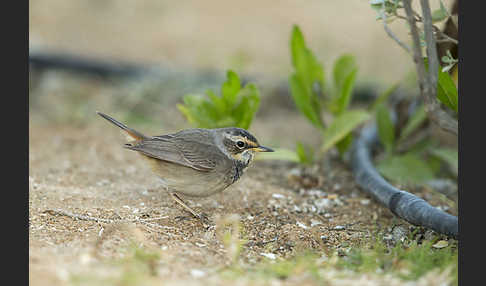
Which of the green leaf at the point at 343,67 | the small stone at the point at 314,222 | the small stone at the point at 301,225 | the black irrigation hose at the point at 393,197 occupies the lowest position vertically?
the small stone at the point at 314,222

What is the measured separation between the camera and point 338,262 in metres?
3.86

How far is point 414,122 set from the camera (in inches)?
258

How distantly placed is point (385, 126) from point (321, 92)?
0.91m

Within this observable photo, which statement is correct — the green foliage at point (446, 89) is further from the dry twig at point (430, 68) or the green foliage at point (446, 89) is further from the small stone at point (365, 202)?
the small stone at point (365, 202)

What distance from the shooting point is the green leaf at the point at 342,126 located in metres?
5.91

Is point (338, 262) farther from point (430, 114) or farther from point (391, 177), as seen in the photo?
point (391, 177)

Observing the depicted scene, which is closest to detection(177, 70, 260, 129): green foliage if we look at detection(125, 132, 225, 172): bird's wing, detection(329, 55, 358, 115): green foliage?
detection(125, 132, 225, 172): bird's wing

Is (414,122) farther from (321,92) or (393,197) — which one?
(393,197)

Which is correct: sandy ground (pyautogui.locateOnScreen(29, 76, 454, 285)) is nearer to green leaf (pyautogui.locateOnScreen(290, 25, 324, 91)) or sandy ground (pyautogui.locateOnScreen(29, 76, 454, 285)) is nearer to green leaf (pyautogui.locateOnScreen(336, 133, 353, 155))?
green leaf (pyautogui.locateOnScreen(336, 133, 353, 155))

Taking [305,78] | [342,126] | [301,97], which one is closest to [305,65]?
[305,78]

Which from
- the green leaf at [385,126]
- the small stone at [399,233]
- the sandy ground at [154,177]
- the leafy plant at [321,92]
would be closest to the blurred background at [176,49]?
the sandy ground at [154,177]

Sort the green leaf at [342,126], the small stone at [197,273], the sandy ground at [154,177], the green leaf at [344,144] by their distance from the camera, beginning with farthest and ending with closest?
the green leaf at [344,144] → the green leaf at [342,126] → the sandy ground at [154,177] → the small stone at [197,273]

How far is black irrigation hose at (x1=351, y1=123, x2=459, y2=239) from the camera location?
4.15 meters

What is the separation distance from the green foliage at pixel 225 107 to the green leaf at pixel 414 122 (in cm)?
212
